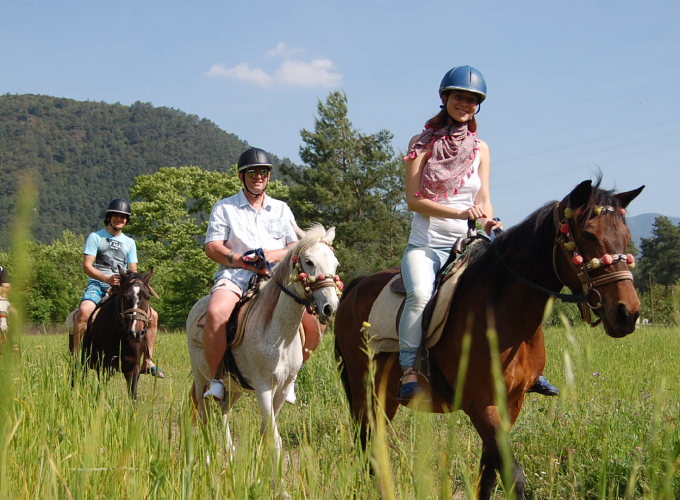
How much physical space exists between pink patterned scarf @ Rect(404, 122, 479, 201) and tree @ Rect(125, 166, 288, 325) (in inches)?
1485

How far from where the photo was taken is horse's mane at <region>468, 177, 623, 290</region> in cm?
358

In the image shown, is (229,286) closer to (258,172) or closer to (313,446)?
(258,172)

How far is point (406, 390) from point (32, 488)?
2.18 meters

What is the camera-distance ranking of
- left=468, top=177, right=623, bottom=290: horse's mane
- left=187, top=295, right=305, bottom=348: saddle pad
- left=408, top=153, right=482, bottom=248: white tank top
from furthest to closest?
left=187, top=295, right=305, bottom=348: saddle pad → left=408, top=153, right=482, bottom=248: white tank top → left=468, top=177, right=623, bottom=290: horse's mane

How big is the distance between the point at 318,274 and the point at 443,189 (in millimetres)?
1117

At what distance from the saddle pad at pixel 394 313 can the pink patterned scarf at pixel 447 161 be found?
1.73 feet

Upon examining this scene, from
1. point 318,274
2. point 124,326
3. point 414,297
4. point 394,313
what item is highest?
point 318,274

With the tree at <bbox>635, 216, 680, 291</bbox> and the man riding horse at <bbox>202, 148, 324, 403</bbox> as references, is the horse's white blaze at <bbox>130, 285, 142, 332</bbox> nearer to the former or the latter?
the man riding horse at <bbox>202, 148, 324, 403</bbox>

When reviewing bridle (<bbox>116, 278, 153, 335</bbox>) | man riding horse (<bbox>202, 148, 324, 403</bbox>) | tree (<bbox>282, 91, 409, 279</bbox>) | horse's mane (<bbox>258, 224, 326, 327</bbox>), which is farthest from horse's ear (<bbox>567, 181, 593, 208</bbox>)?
tree (<bbox>282, 91, 409, 279</bbox>)

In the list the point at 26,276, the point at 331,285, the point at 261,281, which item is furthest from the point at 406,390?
the point at 26,276

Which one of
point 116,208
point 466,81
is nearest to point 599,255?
point 466,81

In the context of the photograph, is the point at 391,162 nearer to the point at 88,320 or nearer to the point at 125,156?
the point at 88,320

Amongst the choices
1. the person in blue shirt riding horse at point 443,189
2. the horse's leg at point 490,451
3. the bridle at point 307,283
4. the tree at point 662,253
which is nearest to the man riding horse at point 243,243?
the bridle at point 307,283

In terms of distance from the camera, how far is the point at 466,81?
4.14 metres
